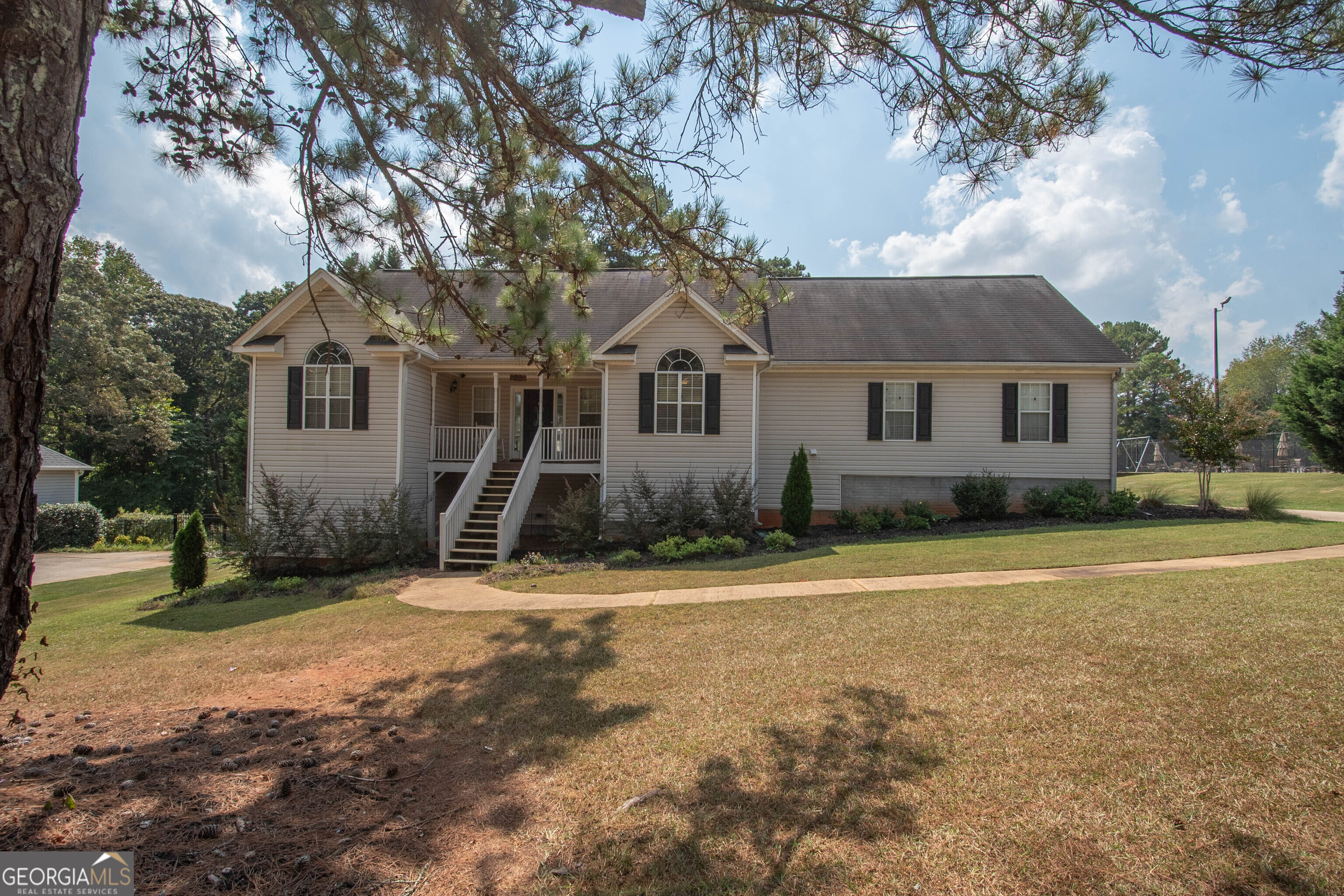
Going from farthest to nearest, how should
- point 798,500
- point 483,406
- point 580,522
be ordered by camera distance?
point 483,406 → point 798,500 → point 580,522

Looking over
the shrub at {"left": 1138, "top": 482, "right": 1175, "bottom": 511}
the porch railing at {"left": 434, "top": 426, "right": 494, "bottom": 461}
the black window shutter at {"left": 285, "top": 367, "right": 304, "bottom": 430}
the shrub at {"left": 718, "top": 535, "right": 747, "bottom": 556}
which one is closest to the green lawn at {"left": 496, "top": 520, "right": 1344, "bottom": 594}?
the shrub at {"left": 718, "top": 535, "right": 747, "bottom": 556}

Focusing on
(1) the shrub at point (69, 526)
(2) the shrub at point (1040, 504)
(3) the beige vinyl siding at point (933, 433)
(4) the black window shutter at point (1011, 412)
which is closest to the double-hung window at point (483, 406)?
(3) the beige vinyl siding at point (933, 433)

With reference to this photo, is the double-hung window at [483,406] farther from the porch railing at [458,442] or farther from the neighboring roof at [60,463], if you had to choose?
the neighboring roof at [60,463]

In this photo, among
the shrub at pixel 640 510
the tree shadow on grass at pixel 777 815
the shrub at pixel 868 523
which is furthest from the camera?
the shrub at pixel 868 523

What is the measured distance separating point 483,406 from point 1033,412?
1422cm

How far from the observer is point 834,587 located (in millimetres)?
8508

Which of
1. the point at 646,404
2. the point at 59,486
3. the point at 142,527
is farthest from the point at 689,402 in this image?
the point at 59,486

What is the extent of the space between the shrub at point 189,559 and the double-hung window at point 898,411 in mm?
14866

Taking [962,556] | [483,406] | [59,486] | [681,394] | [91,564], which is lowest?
[91,564]

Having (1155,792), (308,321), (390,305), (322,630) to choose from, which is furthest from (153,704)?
(308,321)

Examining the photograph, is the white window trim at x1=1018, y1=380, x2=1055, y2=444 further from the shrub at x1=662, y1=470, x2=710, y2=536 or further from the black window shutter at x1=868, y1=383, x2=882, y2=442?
the shrub at x1=662, y1=470, x2=710, y2=536

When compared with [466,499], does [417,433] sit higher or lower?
higher

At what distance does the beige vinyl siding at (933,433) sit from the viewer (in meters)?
15.6

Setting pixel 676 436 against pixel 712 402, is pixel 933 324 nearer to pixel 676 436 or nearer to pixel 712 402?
pixel 712 402
